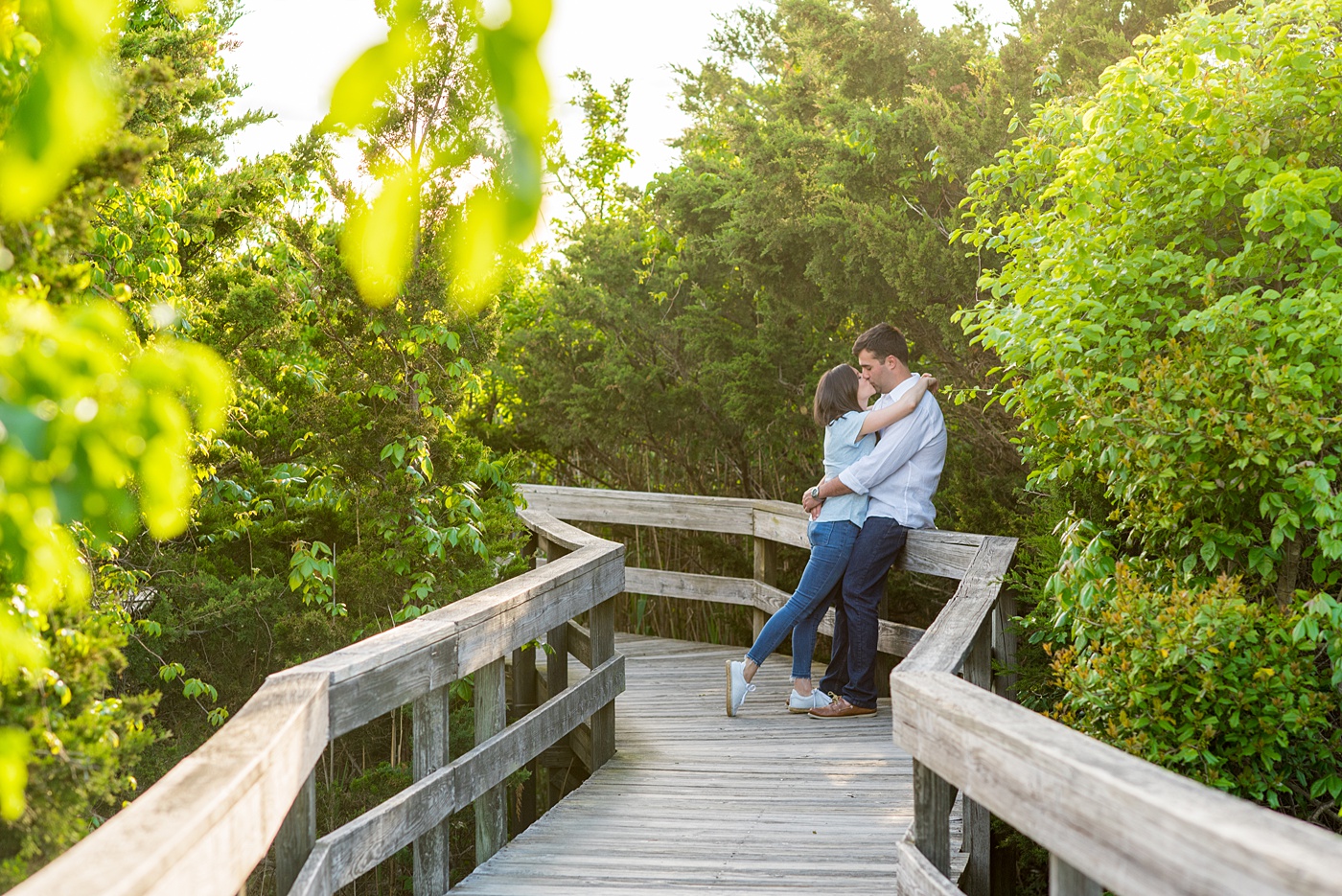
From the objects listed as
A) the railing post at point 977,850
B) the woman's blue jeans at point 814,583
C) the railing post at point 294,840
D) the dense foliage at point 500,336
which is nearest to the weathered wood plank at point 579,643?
the dense foliage at point 500,336

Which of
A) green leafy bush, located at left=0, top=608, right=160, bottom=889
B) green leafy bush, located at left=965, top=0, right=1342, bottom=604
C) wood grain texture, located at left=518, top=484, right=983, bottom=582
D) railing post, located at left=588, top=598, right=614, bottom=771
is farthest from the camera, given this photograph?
wood grain texture, located at left=518, top=484, right=983, bottom=582

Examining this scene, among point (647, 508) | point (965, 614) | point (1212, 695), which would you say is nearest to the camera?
point (1212, 695)

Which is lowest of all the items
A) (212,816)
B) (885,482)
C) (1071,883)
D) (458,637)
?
(1071,883)

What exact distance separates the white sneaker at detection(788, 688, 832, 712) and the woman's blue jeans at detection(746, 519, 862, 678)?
10.3 inches

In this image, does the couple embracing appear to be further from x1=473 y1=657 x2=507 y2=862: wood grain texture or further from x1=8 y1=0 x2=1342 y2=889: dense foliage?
x1=473 y1=657 x2=507 y2=862: wood grain texture

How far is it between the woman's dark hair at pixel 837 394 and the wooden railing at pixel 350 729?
1278 mm

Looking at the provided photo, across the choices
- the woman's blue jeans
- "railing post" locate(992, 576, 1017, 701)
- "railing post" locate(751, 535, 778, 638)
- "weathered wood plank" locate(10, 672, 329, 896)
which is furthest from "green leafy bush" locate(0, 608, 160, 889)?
"railing post" locate(751, 535, 778, 638)

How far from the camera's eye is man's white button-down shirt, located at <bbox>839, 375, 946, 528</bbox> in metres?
5.75

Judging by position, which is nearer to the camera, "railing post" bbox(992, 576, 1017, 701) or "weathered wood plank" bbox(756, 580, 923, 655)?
"railing post" bbox(992, 576, 1017, 701)

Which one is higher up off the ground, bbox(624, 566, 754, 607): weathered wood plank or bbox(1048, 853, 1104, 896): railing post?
bbox(1048, 853, 1104, 896): railing post

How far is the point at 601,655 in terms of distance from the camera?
5.49m

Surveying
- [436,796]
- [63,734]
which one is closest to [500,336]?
[436,796]

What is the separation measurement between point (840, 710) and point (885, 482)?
4.05 feet

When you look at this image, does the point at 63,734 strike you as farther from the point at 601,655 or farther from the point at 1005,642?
the point at 1005,642
